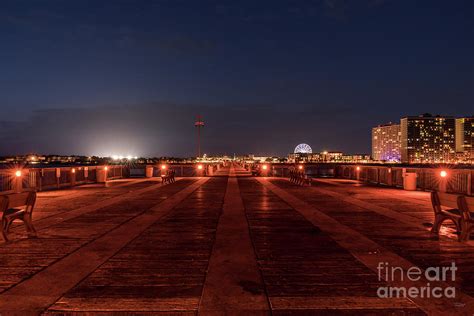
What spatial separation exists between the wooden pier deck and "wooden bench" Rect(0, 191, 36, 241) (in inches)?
13.2

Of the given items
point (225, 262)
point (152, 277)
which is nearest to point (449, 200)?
point (225, 262)

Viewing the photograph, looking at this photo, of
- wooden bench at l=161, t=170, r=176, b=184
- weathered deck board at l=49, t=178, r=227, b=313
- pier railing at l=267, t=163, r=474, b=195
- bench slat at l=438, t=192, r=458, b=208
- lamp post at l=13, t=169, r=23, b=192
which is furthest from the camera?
wooden bench at l=161, t=170, r=176, b=184

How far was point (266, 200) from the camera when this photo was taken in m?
17.5

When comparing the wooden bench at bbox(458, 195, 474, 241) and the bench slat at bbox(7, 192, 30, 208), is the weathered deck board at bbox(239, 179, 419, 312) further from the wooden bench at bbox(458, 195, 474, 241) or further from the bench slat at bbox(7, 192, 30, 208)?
the bench slat at bbox(7, 192, 30, 208)

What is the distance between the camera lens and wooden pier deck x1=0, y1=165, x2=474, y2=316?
17.3 ft

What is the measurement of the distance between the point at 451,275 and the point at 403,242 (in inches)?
95.5

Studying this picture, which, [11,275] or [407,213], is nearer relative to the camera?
[11,275]

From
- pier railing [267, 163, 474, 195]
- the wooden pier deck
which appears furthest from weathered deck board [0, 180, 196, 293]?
pier railing [267, 163, 474, 195]

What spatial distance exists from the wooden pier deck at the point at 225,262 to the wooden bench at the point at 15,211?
34cm

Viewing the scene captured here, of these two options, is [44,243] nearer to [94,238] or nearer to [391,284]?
[94,238]

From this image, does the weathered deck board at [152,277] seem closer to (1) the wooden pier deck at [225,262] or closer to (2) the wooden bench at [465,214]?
(1) the wooden pier deck at [225,262]

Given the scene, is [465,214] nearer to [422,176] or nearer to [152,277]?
[152,277]

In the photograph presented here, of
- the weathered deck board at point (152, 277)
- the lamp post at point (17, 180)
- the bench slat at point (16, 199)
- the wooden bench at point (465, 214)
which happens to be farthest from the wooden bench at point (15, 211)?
the lamp post at point (17, 180)

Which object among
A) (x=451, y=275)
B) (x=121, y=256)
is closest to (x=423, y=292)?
(x=451, y=275)
